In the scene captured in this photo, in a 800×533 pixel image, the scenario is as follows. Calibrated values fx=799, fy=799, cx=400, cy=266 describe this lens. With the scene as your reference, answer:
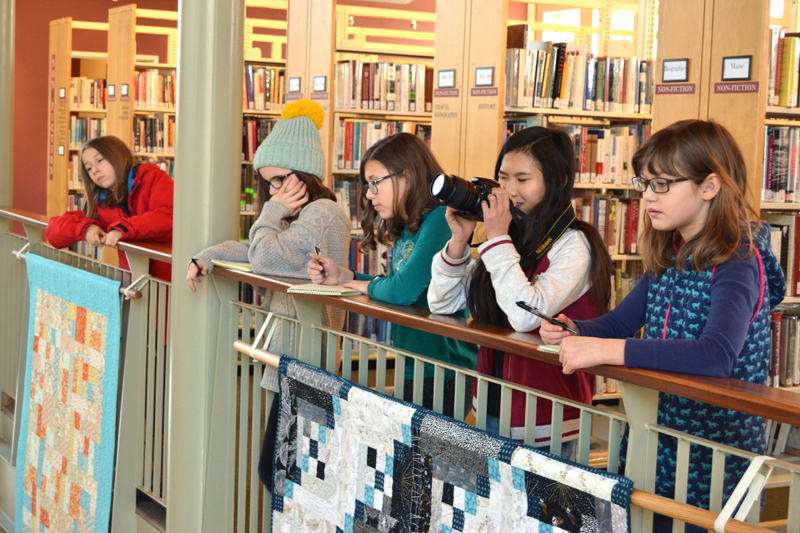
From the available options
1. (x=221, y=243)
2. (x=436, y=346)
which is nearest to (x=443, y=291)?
(x=436, y=346)

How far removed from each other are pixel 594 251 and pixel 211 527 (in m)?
1.26

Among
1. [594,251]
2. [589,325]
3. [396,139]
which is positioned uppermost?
[396,139]

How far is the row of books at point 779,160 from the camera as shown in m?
3.13

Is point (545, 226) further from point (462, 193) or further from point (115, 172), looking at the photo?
point (115, 172)

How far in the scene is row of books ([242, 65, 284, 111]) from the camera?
5559 mm

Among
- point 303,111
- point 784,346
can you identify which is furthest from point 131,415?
point 784,346

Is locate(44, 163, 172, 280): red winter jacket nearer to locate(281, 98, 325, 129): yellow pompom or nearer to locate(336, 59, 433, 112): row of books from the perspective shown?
locate(281, 98, 325, 129): yellow pompom

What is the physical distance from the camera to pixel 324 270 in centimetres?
188

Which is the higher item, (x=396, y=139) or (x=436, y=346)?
(x=396, y=139)

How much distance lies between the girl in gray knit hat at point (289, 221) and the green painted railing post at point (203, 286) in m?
0.09

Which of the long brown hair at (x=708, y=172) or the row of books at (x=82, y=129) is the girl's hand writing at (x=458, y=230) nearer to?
the long brown hair at (x=708, y=172)

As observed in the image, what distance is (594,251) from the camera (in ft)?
5.09

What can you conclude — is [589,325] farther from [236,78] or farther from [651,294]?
[236,78]

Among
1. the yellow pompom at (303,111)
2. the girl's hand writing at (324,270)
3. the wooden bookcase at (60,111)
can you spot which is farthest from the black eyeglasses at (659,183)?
the wooden bookcase at (60,111)
